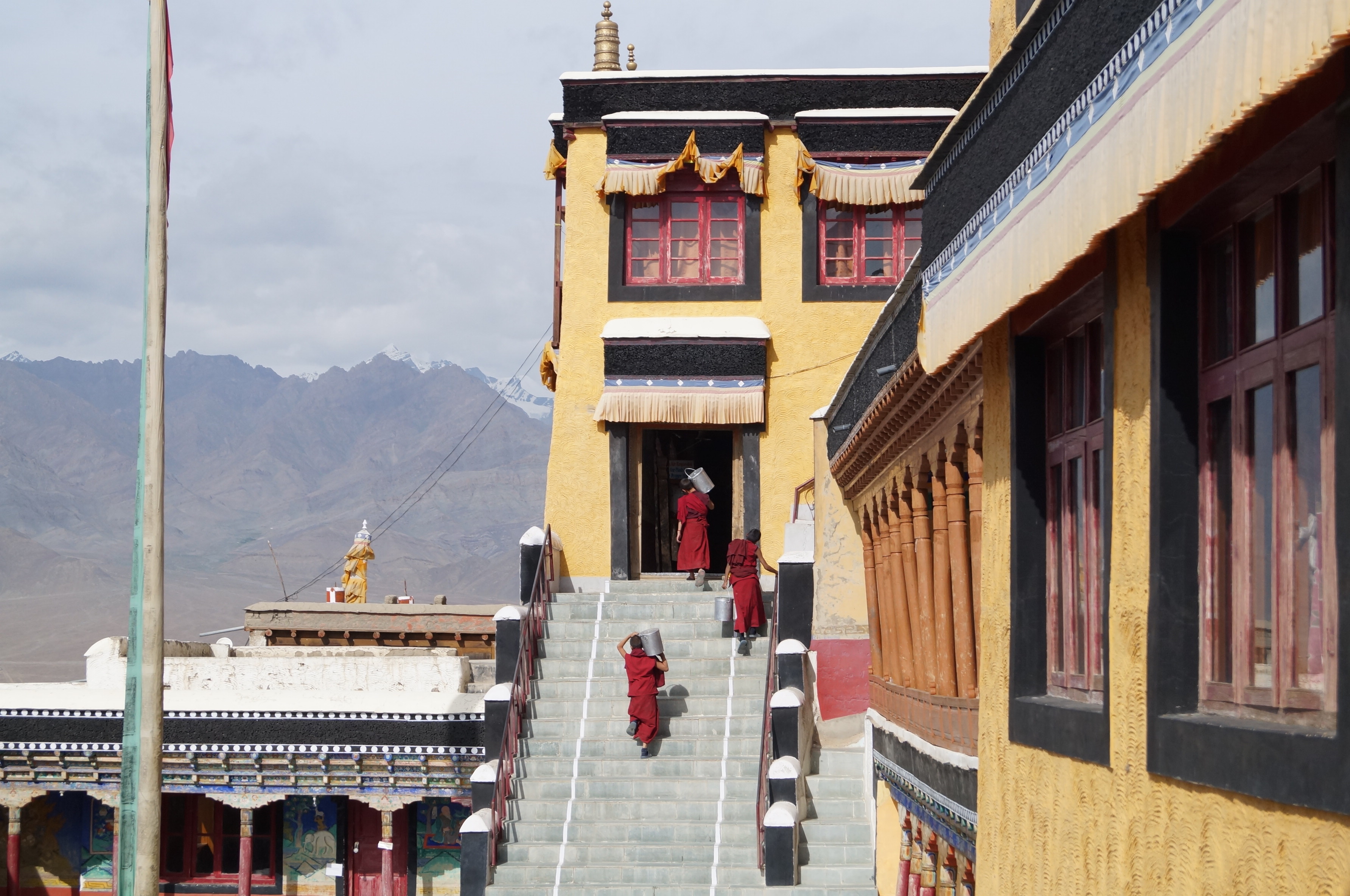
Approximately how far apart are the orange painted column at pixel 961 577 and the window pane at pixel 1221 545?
12.8 ft

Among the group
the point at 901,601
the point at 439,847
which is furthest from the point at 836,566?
the point at 439,847

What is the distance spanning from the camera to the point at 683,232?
63.1 ft

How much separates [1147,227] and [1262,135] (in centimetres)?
85

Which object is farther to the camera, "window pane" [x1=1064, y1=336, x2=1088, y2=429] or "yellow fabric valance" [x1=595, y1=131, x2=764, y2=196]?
"yellow fabric valance" [x1=595, y1=131, x2=764, y2=196]

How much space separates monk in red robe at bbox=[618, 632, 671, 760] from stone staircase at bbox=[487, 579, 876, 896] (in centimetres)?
23

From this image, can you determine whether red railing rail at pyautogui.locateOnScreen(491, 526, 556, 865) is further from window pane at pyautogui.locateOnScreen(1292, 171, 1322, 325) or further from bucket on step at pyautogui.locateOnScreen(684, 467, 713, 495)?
window pane at pyautogui.locateOnScreen(1292, 171, 1322, 325)

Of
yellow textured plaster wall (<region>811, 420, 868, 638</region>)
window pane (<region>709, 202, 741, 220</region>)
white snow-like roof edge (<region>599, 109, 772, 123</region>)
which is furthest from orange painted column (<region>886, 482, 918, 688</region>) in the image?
white snow-like roof edge (<region>599, 109, 772, 123</region>)

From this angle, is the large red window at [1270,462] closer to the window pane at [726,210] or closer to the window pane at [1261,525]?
the window pane at [1261,525]

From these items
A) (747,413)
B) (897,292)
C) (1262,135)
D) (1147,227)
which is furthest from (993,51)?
(747,413)

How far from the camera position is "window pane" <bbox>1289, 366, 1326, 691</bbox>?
396cm

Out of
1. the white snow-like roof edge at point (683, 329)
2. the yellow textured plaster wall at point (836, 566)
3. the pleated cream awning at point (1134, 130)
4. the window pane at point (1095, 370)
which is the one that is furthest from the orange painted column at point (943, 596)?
the white snow-like roof edge at point (683, 329)

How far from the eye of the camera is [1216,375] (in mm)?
4531

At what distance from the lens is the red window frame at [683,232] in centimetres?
1916

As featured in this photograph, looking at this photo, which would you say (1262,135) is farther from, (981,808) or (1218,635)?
(981,808)
